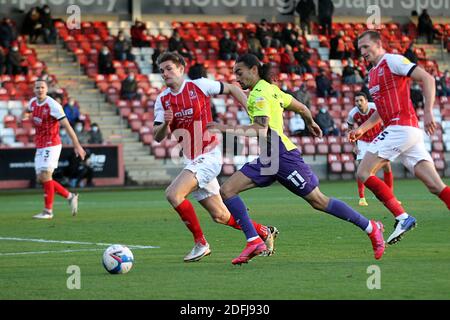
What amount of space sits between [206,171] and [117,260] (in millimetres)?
1745

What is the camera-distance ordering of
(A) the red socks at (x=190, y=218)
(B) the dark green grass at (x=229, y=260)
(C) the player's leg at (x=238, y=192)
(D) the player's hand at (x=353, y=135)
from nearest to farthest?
A: 1. (B) the dark green grass at (x=229, y=260)
2. (C) the player's leg at (x=238, y=192)
3. (A) the red socks at (x=190, y=218)
4. (D) the player's hand at (x=353, y=135)

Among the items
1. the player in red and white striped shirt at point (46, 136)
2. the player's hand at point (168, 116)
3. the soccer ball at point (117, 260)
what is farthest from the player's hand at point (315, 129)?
the player in red and white striped shirt at point (46, 136)

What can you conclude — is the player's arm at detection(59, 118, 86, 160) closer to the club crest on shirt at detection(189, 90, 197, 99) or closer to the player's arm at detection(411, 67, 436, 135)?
the club crest on shirt at detection(189, 90, 197, 99)

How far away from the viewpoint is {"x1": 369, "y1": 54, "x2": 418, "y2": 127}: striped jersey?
1166cm

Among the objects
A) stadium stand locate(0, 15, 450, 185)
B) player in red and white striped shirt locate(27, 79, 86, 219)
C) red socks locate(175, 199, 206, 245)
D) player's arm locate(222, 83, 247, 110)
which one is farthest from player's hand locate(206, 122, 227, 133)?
stadium stand locate(0, 15, 450, 185)

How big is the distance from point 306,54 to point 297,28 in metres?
3.03

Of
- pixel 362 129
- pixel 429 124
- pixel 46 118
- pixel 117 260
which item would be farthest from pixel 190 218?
pixel 46 118

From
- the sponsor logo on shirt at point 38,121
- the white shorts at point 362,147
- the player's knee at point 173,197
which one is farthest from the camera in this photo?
the white shorts at point 362,147

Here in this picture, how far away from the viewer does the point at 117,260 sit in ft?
33.9

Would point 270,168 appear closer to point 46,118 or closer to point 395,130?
point 395,130

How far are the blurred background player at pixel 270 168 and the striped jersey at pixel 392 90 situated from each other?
105cm

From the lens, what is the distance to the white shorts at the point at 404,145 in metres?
11.7

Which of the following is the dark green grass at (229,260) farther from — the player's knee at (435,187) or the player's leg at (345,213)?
the player's knee at (435,187)
